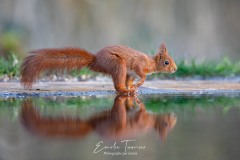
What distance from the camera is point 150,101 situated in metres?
5.93

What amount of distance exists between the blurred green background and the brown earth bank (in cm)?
487

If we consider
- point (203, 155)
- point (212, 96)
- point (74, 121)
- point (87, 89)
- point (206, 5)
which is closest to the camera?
point (203, 155)

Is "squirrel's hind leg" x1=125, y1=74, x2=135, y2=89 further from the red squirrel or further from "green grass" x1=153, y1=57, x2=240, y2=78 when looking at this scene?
"green grass" x1=153, y1=57, x2=240, y2=78

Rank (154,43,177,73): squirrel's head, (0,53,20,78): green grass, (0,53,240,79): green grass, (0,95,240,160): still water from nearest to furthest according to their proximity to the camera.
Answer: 1. (0,95,240,160): still water
2. (154,43,177,73): squirrel's head
3. (0,53,20,78): green grass
4. (0,53,240,79): green grass

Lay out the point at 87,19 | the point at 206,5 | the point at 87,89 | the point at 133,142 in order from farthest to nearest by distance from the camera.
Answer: the point at 206,5 < the point at 87,19 < the point at 87,89 < the point at 133,142

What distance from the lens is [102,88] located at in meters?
7.27

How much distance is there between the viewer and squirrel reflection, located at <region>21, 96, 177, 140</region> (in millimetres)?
4117

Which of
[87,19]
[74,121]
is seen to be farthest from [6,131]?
[87,19]

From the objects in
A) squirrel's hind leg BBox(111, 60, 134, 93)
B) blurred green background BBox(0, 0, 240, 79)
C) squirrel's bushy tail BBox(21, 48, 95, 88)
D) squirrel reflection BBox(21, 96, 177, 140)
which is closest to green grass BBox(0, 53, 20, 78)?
squirrel's bushy tail BBox(21, 48, 95, 88)

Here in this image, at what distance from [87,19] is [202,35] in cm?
299

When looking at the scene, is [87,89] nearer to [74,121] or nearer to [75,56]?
[75,56]

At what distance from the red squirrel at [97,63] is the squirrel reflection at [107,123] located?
90 cm

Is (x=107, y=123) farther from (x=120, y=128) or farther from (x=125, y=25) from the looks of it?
(x=125, y=25)

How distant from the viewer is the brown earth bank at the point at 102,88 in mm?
6473
